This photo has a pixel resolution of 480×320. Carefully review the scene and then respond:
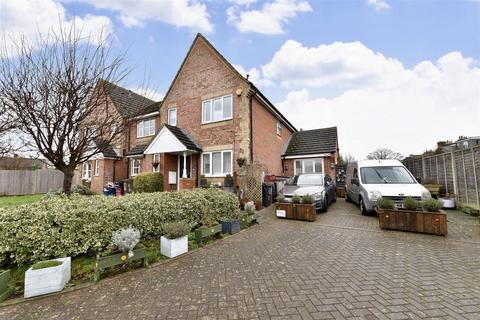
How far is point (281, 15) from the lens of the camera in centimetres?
986

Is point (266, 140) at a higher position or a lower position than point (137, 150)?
higher

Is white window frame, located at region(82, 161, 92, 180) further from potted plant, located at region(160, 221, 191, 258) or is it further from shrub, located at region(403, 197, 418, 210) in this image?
shrub, located at region(403, 197, 418, 210)

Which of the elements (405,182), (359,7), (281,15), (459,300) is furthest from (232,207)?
(359,7)

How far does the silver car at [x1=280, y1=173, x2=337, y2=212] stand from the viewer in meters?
9.80

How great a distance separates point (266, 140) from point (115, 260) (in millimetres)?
11654

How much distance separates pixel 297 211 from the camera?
8828mm

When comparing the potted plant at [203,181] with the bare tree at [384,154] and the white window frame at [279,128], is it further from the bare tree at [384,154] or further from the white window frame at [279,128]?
the bare tree at [384,154]

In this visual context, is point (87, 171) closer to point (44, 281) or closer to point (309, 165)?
point (44, 281)

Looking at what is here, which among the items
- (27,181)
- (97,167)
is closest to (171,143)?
(97,167)

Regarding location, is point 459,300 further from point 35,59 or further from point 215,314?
point 35,59

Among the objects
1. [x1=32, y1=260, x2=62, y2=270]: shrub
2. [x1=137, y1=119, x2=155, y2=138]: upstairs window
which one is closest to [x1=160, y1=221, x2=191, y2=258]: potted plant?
[x1=32, y1=260, x2=62, y2=270]: shrub

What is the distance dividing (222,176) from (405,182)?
29.6ft

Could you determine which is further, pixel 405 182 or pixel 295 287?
pixel 405 182

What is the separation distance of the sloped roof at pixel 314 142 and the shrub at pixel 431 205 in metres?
9.14
